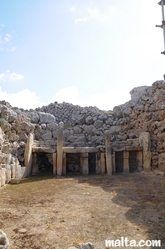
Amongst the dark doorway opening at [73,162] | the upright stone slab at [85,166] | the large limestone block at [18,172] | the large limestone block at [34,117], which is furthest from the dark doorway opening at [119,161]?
the large limestone block at [34,117]

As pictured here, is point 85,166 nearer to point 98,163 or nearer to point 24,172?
point 98,163

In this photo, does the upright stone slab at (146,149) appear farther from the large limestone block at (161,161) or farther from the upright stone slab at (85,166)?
the upright stone slab at (85,166)

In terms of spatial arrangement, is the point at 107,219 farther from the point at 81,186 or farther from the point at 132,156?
the point at 132,156

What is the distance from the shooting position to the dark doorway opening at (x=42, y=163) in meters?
13.3

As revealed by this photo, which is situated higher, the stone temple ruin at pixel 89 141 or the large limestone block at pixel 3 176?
the stone temple ruin at pixel 89 141

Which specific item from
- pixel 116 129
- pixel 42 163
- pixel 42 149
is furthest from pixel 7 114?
pixel 116 129

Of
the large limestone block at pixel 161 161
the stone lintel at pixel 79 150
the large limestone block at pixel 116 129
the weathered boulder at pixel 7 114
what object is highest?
the weathered boulder at pixel 7 114

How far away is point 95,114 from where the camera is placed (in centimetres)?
1733

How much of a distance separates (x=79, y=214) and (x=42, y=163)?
9679 mm

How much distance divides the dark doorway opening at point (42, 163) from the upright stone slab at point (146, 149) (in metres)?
6.44

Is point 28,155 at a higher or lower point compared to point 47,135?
lower

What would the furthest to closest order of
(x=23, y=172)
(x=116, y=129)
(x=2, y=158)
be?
1. (x=116, y=129)
2. (x=23, y=172)
3. (x=2, y=158)

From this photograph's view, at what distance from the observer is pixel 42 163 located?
48.9ft

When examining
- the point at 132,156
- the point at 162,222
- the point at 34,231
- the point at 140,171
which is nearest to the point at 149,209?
the point at 162,222
